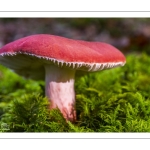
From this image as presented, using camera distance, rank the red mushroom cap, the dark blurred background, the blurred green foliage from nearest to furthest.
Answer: the red mushroom cap < the blurred green foliage < the dark blurred background

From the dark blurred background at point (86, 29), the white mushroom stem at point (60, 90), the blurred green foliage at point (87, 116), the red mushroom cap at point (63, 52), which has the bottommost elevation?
the blurred green foliage at point (87, 116)

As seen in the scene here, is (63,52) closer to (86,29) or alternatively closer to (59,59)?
(59,59)

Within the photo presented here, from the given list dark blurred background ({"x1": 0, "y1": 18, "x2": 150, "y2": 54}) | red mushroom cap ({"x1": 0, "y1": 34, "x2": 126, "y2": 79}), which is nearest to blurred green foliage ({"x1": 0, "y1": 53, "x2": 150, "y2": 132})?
red mushroom cap ({"x1": 0, "y1": 34, "x2": 126, "y2": 79})

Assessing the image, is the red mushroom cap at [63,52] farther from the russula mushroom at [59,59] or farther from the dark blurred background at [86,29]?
the dark blurred background at [86,29]

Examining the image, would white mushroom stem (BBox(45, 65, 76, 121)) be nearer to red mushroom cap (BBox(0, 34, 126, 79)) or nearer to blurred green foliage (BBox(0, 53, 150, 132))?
blurred green foliage (BBox(0, 53, 150, 132))

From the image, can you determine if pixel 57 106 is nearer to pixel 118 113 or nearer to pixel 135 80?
pixel 118 113

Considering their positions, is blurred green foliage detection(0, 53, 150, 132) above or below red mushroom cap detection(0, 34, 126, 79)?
below

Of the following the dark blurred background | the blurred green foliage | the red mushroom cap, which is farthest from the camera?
the dark blurred background

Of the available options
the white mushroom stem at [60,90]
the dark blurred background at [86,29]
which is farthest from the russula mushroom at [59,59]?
the dark blurred background at [86,29]
